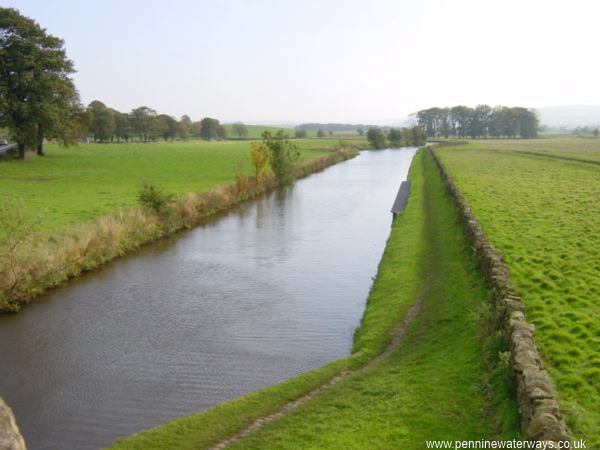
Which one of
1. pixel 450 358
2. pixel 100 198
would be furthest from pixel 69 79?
pixel 450 358

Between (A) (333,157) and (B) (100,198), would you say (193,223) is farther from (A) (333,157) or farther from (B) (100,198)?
(A) (333,157)

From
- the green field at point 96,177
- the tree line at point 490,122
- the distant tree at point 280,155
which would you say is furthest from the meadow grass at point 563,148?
the tree line at point 490,122

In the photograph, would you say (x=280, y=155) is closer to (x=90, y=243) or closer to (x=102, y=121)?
A: (x=90, y=243)

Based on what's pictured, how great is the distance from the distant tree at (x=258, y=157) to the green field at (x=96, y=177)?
1521mm

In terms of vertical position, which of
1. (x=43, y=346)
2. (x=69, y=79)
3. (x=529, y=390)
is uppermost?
(x=69, y=79)

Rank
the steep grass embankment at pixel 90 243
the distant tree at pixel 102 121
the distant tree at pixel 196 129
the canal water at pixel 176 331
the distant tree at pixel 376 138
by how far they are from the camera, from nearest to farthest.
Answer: the canal water at pixel 176 331, the steep grass embankment at pixel 90 243, the distant tree at pixel 102 121, the distant tree at pixel 376 138, the distant tree at pixel 196 129

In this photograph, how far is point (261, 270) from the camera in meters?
21.4

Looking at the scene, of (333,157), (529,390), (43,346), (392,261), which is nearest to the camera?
(529,390)

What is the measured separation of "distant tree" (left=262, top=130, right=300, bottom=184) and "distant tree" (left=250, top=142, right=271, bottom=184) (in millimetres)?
1129

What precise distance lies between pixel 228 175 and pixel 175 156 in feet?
75.8

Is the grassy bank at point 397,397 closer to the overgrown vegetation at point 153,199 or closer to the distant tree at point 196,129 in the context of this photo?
the overgrown vegetation at point 153,199

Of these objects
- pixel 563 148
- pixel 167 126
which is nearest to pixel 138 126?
pixel 167 126

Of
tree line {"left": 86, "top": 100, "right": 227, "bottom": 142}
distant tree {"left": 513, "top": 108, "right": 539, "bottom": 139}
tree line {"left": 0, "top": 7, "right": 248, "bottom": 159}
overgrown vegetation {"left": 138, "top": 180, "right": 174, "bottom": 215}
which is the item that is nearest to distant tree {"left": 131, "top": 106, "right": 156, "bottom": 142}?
tree line {"left": 86, "top": 100, "right": 227, "bottom": 142}

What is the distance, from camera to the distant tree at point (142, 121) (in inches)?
4689
